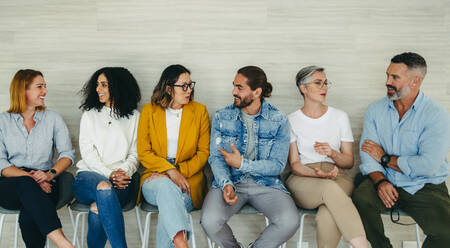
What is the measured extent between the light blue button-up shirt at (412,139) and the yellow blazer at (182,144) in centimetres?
117

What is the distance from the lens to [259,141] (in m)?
2.75

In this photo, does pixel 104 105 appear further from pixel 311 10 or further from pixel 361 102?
pixel 361 102

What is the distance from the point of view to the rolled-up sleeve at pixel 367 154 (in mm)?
2650

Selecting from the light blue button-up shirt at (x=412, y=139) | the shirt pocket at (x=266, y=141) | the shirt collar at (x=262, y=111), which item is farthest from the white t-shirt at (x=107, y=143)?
the light blue button-up shirt at (x=412, y=139)

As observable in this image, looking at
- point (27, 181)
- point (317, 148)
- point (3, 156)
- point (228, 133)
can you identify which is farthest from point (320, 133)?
point (3, 156)

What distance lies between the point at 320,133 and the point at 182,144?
1026 mm

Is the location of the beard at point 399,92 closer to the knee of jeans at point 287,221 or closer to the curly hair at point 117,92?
the knee of jeans at point 287,221

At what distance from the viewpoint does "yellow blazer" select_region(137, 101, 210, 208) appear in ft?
9.05

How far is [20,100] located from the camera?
9.20 feet

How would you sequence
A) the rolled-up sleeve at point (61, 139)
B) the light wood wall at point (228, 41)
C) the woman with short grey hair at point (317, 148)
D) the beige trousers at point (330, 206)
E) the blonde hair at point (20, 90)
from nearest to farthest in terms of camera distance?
the beige trousers at point (330, 206) → the woman with short grey hair at point (317, 148) → the blonde hair at point (20, 90) → the rolled-up sleeve at point (61, 139) → the light wood wall at point (228, 41)

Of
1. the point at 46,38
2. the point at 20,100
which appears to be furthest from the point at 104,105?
the point at 46,38

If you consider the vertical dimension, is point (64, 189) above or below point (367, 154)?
below

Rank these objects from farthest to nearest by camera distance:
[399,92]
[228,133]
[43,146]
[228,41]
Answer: [228,41] → [43,146] → [228,133] → [399,92]

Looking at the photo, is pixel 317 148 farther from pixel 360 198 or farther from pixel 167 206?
pixel 167 206
